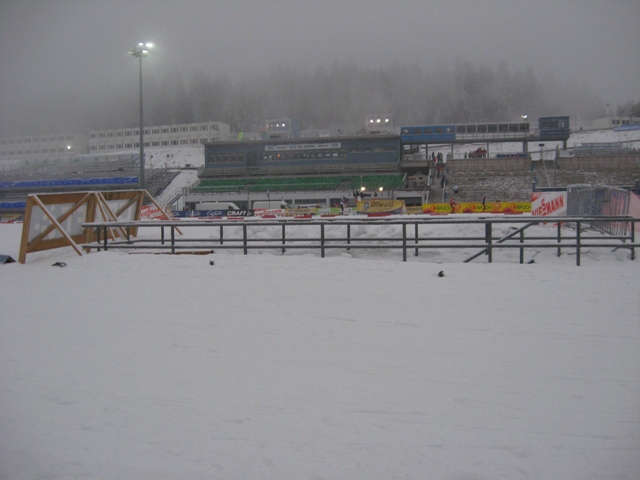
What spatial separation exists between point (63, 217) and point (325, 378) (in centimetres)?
1100

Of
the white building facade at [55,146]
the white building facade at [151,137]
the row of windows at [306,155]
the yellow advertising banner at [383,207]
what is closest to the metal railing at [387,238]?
the yellow advertising banner at [383,207]

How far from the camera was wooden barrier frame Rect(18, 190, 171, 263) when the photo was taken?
1245cm

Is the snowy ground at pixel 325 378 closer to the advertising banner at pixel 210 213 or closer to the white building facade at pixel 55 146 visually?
the advertising banner at pixel 210 213

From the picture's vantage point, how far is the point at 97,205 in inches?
590

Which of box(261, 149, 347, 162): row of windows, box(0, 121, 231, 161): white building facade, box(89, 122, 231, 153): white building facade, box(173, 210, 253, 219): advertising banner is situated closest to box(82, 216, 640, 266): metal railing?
box(173, 210, 253, 219): advertising banner

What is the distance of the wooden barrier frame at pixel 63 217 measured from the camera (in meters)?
12.4

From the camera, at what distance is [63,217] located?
44.2 ft

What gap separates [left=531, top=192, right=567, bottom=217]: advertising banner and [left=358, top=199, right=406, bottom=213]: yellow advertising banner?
7307mm

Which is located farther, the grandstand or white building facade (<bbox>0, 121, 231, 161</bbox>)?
white building facade (<bbox>0, 121, 231, 161</bbox>)

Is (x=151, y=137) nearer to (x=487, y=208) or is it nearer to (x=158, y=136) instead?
(x=158, y=136)

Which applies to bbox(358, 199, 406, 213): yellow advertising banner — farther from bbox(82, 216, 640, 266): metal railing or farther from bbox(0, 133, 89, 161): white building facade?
bbox(0, 133, 89, 161): white building facade

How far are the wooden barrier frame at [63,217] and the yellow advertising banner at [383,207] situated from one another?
1652cm

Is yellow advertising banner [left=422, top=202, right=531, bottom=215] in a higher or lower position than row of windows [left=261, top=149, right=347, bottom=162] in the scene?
lower

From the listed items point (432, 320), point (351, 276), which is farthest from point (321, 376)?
point (351, 276)
